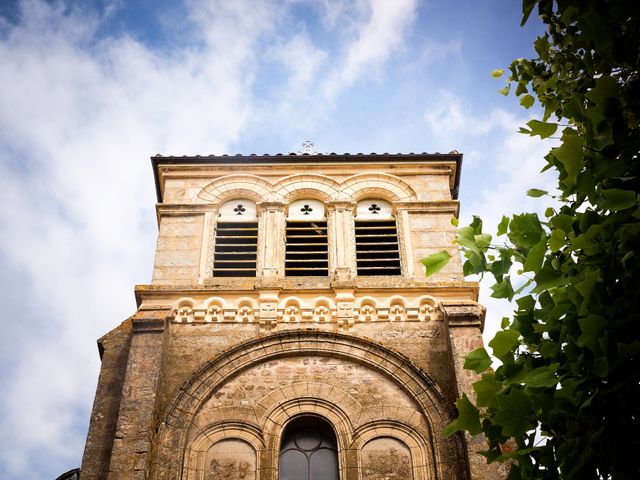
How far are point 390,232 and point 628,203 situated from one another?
1107cm

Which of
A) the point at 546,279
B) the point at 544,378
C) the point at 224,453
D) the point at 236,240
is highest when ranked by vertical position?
the point at 236,240

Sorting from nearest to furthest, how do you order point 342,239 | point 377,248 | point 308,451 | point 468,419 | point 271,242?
point 468,419
point 308,451
point 271,242
point 342,239
point 377,248

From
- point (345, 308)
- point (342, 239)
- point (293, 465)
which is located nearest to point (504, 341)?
point (293, 465)

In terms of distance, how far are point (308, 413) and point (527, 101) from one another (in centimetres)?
687

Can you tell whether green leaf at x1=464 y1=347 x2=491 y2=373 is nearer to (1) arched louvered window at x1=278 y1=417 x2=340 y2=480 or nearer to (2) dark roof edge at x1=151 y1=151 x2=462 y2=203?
(1) arched louvered window at x1=278 y1=417 x2=340 y2=480

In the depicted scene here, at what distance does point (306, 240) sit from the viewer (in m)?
16.1

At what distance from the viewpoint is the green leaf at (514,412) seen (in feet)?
18.1

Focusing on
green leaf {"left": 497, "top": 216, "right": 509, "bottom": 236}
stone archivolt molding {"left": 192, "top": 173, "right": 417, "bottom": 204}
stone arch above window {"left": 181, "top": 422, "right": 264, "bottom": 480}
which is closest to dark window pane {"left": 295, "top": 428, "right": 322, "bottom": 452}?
stone arch above window {"left": 181, "top": 422, "right": 264, "bottom": 480}

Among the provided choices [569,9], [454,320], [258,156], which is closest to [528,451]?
[569,9]

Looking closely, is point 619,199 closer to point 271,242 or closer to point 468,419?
point 468,419

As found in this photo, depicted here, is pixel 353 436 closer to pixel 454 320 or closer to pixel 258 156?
pixel 454 320

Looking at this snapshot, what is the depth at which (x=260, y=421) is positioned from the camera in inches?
481

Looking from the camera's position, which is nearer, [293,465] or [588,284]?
[588,284]

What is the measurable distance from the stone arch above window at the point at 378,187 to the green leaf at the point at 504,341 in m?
10.8
